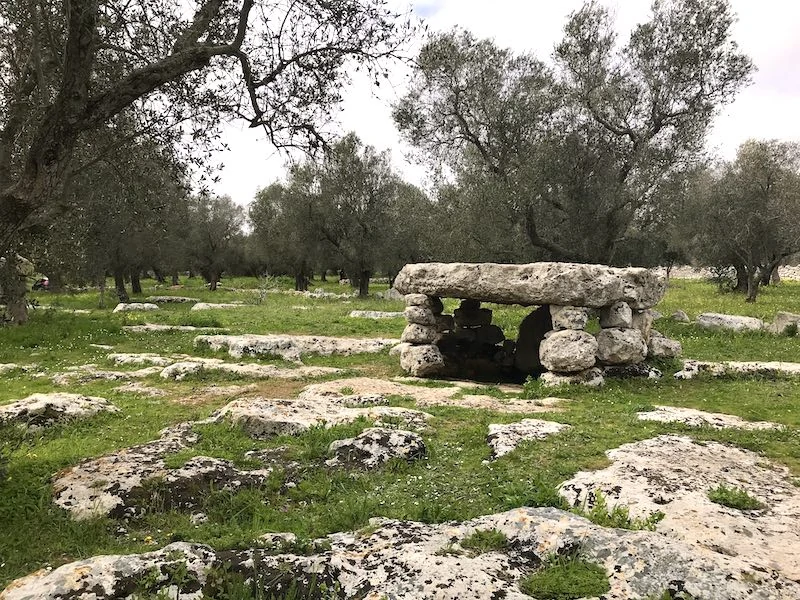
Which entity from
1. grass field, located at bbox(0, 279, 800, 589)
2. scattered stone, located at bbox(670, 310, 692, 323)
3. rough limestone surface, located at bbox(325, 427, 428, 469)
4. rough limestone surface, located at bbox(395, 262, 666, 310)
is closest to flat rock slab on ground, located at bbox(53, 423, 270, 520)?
grass field, located at bbox(0, 279, 800, 589)

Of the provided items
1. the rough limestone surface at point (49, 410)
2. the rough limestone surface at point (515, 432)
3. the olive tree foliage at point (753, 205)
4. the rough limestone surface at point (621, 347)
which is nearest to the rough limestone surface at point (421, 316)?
the rough limestone surface at point (621, 347)

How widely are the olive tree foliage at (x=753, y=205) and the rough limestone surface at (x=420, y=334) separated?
1907cm

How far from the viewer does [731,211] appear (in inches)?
1171

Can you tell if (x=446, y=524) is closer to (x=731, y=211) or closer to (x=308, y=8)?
(x=308, y=8)

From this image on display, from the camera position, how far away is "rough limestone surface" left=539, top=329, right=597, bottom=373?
12727 millimetres

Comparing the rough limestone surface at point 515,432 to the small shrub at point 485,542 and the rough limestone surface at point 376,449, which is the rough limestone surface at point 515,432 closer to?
the rough limestone surface at point 376,449

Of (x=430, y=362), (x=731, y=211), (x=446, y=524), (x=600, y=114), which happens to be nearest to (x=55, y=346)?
(x=430, y=362)

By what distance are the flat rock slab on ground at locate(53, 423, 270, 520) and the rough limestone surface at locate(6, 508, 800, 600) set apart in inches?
62.8

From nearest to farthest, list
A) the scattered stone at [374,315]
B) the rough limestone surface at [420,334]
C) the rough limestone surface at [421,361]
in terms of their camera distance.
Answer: the rough limestone surface at [421,361] → the rough limestone surface at [420,334] → the scattered stone at [374,315]

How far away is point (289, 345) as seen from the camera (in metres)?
16.5

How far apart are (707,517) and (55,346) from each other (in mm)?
17582

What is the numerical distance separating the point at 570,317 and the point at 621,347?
1339 millimetres

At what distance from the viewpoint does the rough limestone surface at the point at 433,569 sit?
4281 mm

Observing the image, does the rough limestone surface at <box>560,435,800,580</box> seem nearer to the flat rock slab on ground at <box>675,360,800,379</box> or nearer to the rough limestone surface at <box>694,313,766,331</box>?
the flat rock slab on ground at <box>675,360,800,379</box>
